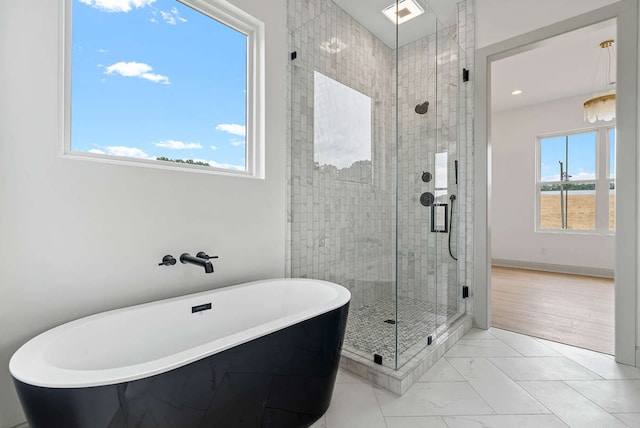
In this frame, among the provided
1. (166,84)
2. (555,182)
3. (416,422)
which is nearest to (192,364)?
(416,422)

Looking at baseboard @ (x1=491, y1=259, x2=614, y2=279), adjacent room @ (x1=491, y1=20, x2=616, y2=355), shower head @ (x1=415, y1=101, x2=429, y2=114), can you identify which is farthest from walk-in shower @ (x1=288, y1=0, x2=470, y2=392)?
baseboard @ (x1=491, y1=259, x2=614, y2=279)

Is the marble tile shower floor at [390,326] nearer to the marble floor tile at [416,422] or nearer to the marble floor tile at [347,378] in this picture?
the marble floor tile at [347,378]

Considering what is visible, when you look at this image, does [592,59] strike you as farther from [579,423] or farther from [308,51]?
[579,423]

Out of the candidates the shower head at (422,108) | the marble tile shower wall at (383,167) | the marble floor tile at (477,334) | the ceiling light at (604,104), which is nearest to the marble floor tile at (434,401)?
the marble floor tile at (477,334)

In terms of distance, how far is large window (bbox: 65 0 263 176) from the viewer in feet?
5.55

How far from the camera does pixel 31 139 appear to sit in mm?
1407

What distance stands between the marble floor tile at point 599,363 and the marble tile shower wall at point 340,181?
1.40 metres

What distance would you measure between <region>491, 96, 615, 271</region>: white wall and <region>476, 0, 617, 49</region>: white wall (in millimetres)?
3562

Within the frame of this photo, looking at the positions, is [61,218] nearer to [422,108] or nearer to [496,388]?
[496,388]

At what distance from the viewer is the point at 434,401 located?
1755 millimetres

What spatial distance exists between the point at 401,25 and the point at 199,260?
8.32 feet

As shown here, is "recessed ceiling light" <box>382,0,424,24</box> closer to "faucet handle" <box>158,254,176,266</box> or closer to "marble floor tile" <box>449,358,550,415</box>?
"faucet handle" <box>158,254,176,266</box>

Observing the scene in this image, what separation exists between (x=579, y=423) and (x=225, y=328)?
199 cm

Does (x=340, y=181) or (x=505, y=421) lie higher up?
(x=340, y=181)
